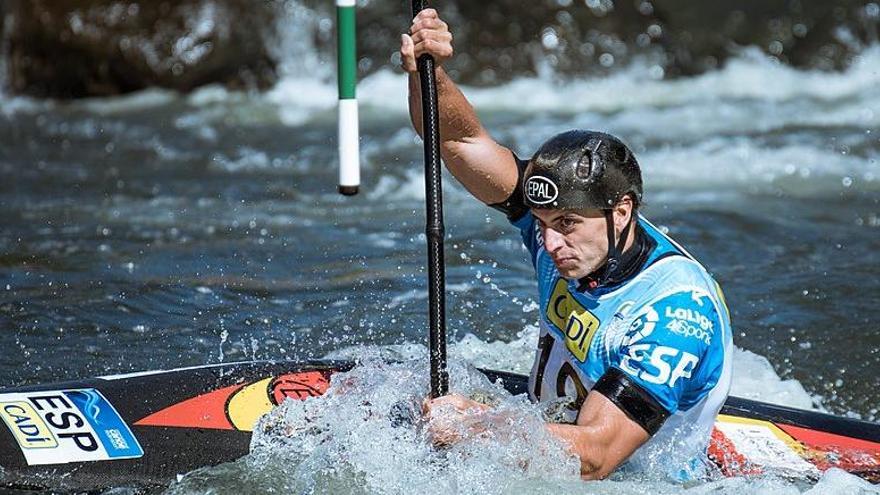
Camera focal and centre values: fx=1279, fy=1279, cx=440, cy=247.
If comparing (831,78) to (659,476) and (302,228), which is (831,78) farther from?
(659,476)

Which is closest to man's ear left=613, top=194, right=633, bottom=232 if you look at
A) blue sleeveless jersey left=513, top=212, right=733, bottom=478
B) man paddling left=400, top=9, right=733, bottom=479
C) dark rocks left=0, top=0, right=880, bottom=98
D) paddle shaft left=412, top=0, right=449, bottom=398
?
man paddling left=400, top=9, right=733, bottom=479

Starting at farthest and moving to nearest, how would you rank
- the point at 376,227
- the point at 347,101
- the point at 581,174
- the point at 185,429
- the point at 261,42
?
the point at 261,42 → the point at 376,227 → the point at 185,429 → the point at 347,101 → the point at 581,174

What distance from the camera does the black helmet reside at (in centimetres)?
345

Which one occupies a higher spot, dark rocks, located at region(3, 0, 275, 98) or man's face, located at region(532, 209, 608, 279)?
dark rocks, located at region(3, 0, 275, 98)

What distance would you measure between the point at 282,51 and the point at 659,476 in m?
11.2

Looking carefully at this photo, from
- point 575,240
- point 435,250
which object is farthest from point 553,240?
point 435,250

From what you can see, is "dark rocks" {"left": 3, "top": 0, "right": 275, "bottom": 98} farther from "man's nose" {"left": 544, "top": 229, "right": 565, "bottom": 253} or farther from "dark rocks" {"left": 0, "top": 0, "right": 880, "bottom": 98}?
"man's nose" {"left": 544, "top": 229, "right": 565, "bottom": 253}

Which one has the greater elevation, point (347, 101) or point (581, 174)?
point (347, 101)

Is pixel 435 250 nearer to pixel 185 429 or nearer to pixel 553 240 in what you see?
pixel 553 240

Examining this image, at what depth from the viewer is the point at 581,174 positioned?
3449 mm

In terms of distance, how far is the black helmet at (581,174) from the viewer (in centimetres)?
345

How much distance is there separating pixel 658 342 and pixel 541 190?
0.52m

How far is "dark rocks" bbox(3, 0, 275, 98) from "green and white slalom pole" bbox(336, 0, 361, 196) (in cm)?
1039

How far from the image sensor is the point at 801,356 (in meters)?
5.81
